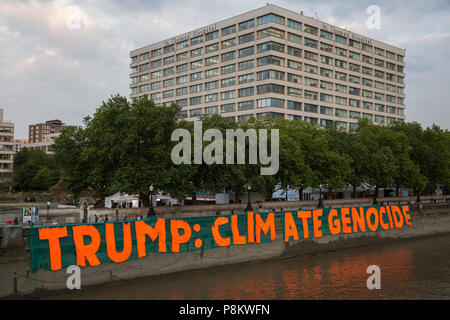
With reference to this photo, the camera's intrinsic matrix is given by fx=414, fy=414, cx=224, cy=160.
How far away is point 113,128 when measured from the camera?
3928 centimetres

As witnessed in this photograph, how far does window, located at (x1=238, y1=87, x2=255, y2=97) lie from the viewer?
95.6m

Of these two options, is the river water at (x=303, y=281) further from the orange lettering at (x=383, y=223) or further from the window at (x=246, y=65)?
the window at (x=246, y=65)

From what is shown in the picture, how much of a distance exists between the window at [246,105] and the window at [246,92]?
1.80m

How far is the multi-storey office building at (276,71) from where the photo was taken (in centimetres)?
9381

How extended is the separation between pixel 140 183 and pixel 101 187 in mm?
5127

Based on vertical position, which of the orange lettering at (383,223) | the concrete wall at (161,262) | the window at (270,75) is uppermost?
the window at (270,75)

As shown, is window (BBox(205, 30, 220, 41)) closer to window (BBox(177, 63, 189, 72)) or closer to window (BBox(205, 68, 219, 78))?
window (BBox(205, 68, 219, 78))

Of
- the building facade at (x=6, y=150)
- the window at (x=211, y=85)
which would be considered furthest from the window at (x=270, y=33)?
the building facade at (x=6, y=150)

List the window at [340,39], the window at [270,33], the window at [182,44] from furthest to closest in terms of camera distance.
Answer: the window at [182,44] → the window at [340,39] → the window at [270,33]

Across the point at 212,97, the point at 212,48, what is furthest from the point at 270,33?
the point at 212,97

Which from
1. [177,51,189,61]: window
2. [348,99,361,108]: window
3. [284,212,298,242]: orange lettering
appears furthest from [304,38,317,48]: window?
[284,212,298,242]: orange lettering

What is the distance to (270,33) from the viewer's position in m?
92.2

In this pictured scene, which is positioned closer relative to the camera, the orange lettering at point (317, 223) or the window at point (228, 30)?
the orange lettering at point (317, 223)
